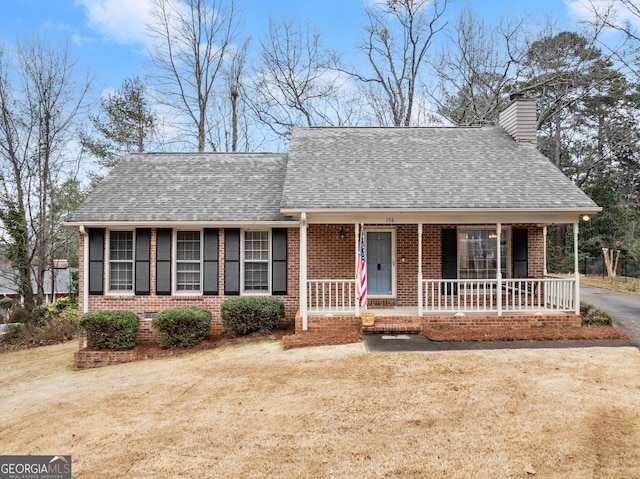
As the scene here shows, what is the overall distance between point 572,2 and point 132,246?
17021mm

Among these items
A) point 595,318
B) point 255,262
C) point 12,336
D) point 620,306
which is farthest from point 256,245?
point 620,306

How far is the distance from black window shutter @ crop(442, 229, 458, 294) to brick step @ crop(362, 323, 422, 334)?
2.04m

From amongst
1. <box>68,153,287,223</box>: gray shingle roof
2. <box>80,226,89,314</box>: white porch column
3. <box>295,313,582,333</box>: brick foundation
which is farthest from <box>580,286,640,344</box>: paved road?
<box>80,226,89,314</box>: white porch column

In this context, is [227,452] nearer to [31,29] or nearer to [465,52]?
[31,29]

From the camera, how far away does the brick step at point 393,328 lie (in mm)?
8883

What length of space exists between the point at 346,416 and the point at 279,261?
5.53 metres

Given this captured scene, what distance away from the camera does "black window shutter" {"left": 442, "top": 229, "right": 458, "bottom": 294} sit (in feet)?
34.0

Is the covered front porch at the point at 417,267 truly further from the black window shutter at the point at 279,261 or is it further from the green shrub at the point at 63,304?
the green shrub at the point at 63,304

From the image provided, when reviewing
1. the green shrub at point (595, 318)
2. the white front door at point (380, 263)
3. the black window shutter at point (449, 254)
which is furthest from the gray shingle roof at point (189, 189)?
the green shrub at point (595, 318)

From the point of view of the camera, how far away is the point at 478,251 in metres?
10.8

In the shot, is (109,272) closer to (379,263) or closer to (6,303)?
(379,263)

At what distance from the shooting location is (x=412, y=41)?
73.4 ft

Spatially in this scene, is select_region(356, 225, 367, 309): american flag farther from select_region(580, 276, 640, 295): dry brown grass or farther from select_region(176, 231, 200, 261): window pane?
select_region(580, 276, 640, 295): dry brown grass

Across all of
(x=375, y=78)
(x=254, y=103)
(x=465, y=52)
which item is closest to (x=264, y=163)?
(x=254, y=103)
